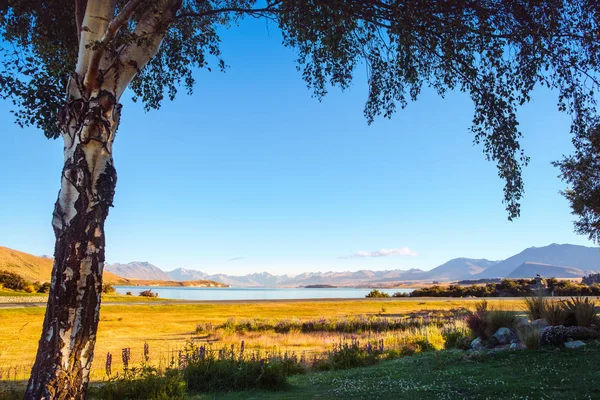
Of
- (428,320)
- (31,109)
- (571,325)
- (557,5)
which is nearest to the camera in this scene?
(557,5)

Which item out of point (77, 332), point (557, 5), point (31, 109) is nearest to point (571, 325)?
point (557, 5)

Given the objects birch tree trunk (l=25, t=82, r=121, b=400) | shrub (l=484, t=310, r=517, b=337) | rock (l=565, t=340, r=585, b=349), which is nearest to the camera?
birch tree trunk (l=25, t=82, r=121, b=400)

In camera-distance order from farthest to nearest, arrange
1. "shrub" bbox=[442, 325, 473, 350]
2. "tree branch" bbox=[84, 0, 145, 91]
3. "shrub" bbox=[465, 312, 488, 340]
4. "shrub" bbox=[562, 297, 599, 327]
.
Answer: "shrub" bbox=[442, 325, 473, 350] → "shrub" bbox=[465, 312, 488, 340] → "shrub" bbox=[562, 297, 599, 327] → "tree branch" bbox=[84, 0, 145, 91]

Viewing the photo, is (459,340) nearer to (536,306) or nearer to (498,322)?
(498,322)

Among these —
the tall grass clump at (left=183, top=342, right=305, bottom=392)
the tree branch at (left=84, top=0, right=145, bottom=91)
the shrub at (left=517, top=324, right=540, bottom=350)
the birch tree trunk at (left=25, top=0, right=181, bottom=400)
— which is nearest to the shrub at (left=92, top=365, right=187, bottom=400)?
the tall grass clump at (left=183, top=342, right=305, bottom=392)

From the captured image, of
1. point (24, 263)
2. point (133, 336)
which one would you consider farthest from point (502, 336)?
point (24, 263)

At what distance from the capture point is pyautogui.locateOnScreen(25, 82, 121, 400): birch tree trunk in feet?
17.9

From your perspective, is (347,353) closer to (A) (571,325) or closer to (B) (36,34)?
(A) (571,325)

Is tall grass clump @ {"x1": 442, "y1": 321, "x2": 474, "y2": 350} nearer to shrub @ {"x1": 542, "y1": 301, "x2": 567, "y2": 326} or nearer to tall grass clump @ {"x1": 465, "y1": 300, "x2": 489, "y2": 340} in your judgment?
tall grass clump @ {"x1": 465, "y1": 300, "x2": 489, "y2": 340}

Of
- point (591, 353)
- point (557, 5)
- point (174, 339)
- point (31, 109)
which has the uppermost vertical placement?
point (557, 5)

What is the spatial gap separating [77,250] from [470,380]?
6912 mm

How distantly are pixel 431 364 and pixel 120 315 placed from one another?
21.8 m

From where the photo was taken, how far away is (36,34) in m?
9.23

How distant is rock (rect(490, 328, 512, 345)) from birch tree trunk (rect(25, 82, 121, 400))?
33.7 feet
